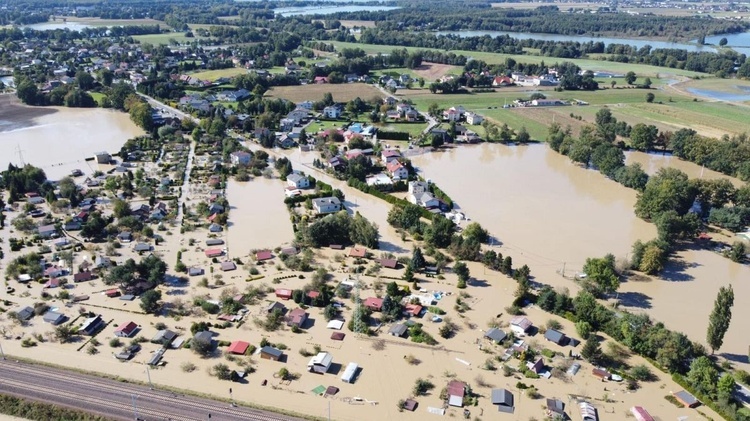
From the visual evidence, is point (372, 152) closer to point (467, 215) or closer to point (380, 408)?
point (467, 215)

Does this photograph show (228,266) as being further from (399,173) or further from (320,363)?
(399,173)

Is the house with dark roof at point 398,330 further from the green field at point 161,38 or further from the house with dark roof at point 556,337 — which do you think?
the green field at point 161,38

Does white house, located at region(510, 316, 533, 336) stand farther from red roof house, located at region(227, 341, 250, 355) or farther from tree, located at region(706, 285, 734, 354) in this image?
red roof house, located at region(227, 341, 250, 355)

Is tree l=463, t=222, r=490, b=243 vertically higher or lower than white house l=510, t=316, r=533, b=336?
higher

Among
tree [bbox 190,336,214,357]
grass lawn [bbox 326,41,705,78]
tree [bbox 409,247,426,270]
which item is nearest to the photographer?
tree [bbox 190,336,214,357]

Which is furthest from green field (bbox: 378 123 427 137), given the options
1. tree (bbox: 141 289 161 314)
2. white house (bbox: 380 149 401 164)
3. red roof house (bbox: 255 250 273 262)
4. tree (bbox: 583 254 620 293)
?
tree (bbox: 141 289 161 314)

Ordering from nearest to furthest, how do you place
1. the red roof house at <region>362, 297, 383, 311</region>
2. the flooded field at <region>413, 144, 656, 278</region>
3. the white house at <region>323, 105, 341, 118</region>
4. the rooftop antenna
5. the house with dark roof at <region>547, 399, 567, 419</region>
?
1. the house with dark roof at <region>547, 399, 567, 419</region>
2. the red roof house at <region>362, 297, 383, 311</region>
3. the flooded field at <region>413, 144, 656, 278</region>
4. the rooftop antenna
5. the white house at <region>323, 105, 341, 118</region>

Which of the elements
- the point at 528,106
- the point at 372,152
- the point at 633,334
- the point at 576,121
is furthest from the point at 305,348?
the point at 528,106
